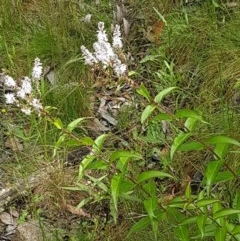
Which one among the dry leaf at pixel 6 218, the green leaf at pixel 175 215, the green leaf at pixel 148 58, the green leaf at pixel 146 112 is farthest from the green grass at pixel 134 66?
the green leaf at pixel 146 112

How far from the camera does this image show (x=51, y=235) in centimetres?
295

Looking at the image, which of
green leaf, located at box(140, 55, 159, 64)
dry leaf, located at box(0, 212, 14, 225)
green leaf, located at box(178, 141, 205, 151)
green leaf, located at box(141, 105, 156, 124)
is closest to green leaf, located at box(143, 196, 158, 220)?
green leaf, located at box(178, 141, 205, 151)

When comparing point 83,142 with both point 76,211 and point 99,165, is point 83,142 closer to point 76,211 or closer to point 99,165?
point 99,165

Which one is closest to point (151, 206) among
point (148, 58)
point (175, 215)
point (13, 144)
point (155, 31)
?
point (175, 215)

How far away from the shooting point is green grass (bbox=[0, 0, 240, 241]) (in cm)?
316

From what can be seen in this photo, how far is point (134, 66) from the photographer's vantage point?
12.7ft

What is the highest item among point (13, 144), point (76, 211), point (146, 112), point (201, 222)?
point (146, 112)

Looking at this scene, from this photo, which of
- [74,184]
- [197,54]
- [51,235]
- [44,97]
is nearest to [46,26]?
[44,97]

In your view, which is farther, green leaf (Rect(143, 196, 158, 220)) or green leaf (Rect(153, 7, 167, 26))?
green leaf (Rect(153, 7, 167, 26))

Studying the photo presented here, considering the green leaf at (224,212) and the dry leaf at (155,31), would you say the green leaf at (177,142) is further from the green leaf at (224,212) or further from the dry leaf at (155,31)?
the dry leaf at (155,31)

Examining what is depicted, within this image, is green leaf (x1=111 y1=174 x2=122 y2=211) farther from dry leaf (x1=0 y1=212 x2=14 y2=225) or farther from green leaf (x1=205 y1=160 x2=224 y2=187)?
dry leaf (x1=0 y1=212 x2=14 y2=225)

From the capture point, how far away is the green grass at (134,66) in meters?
3.16

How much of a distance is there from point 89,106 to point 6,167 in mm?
595

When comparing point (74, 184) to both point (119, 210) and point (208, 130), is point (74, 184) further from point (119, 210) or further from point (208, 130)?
point (208, 130)
